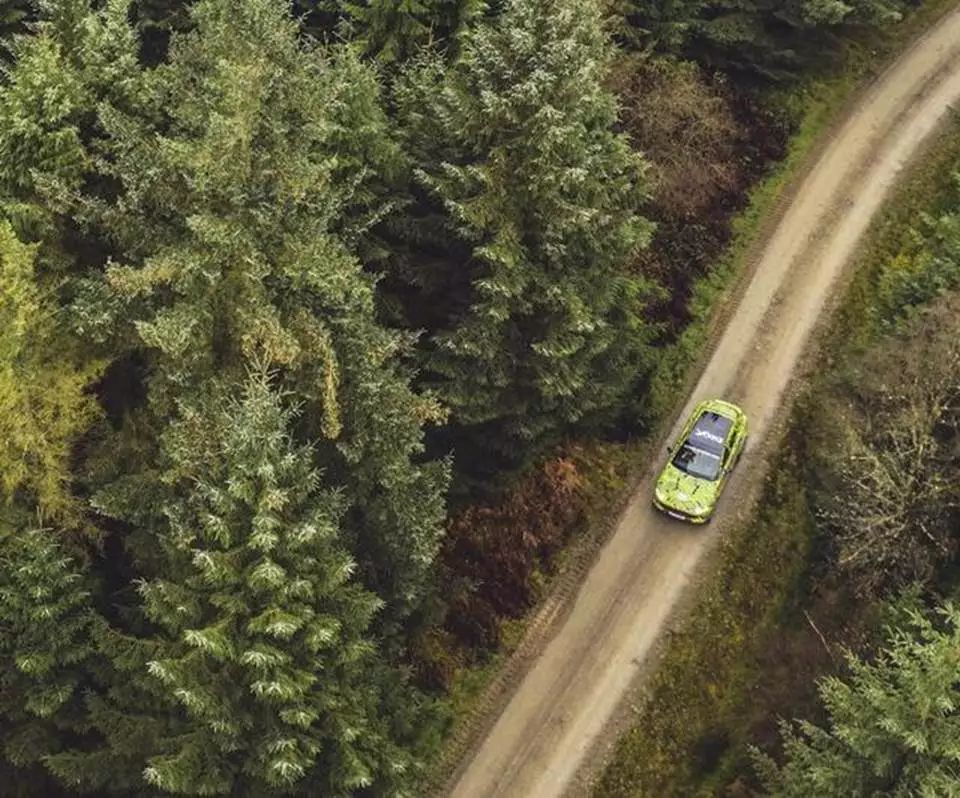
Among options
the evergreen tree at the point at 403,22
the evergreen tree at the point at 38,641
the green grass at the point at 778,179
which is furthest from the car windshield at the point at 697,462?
the evergreen tree at the point at 38,641

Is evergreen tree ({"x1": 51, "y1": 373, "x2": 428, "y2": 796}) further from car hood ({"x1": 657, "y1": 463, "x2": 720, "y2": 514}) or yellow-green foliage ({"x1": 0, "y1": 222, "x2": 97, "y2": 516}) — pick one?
car hood ({"x1": 657, "y1": 463, "x2": 720, "y2": 514})

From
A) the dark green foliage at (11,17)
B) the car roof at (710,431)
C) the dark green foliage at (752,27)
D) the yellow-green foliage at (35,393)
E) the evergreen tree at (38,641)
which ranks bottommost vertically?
the evergreen tree at (38,641)

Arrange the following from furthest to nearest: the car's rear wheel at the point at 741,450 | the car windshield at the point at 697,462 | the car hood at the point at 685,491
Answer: the car's rear wheel at the point at 741,450, the car windshield at the point at 697,462, the car hood at the point at 685,491

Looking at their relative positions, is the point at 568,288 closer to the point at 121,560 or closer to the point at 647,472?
the point at 647,472

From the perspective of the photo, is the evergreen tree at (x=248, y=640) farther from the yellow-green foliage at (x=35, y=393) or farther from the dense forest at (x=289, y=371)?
the yellow-green foliage at (x=35, y=393)

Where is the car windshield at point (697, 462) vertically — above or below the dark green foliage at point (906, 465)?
below

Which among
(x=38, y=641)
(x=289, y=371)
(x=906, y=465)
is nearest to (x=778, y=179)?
(x=906, y=465)
